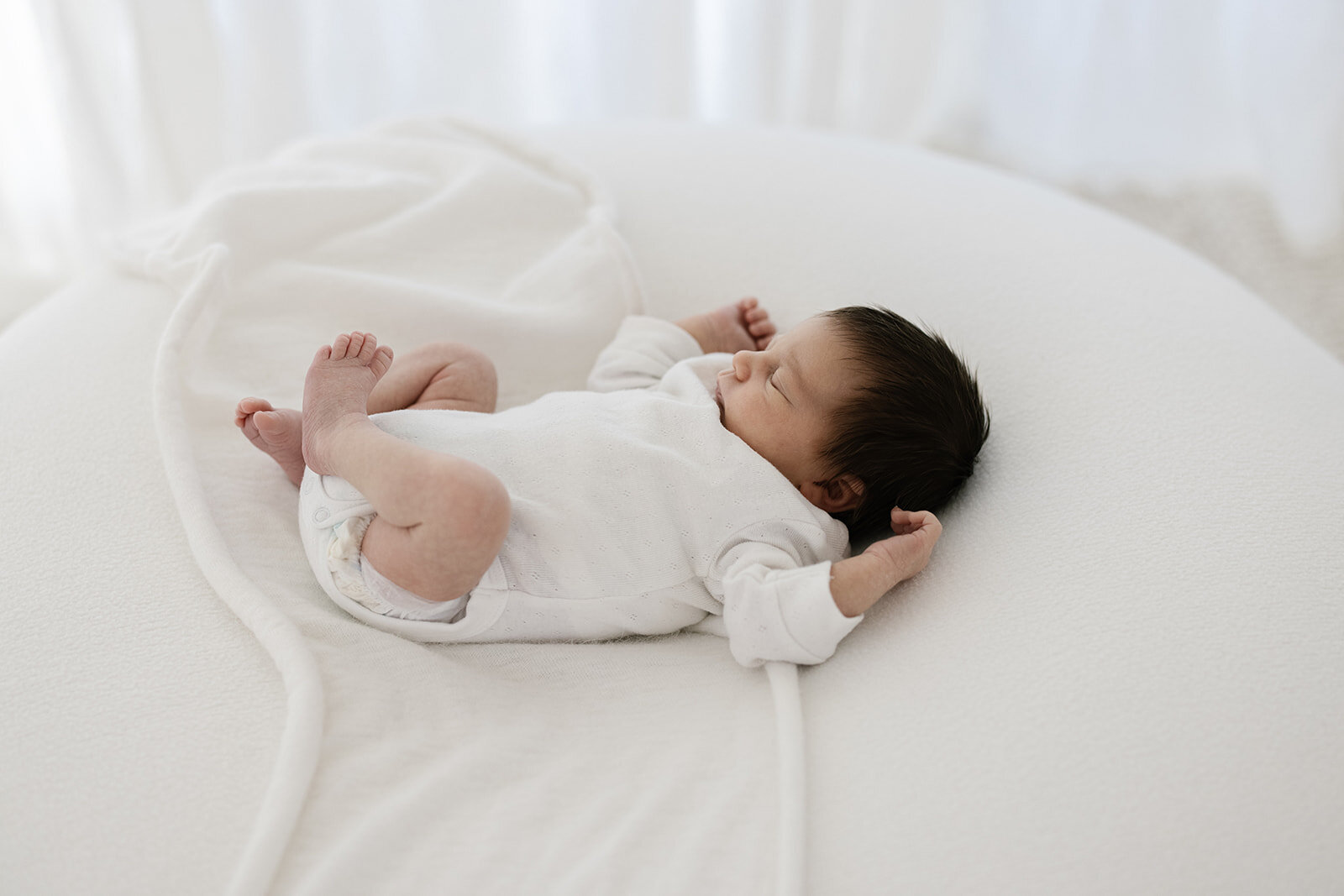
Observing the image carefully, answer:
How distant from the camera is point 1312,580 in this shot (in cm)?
82

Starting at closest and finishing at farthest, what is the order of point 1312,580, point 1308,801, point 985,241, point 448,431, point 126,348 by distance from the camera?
point 1308,801, point 1312,580, point 448,431, point 126,348, point 985,241

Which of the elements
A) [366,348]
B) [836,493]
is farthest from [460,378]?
[836,493]

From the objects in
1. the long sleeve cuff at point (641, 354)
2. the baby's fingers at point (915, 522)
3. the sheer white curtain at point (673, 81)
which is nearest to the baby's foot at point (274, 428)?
the long sleeve cuff at point (641, 354)

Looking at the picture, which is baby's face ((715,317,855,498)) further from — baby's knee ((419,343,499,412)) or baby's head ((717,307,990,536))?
baby's knee ((419,343,499,412))

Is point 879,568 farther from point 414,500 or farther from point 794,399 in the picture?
point 414,500

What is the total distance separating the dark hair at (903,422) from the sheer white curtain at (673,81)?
1.27 meters

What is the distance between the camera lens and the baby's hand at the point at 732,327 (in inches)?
47.3

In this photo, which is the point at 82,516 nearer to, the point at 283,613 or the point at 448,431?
the point at 283,613

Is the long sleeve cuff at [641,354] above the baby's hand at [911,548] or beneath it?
above

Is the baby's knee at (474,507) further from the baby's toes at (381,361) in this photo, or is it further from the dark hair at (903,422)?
the dark hair at (903,422)

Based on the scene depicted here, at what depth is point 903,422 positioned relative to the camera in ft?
3.20

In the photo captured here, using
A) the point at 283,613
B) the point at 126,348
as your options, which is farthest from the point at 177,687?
the point at 126,348

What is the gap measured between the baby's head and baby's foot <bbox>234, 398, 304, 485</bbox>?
1.44 ft

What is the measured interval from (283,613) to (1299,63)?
2468 millimetres
